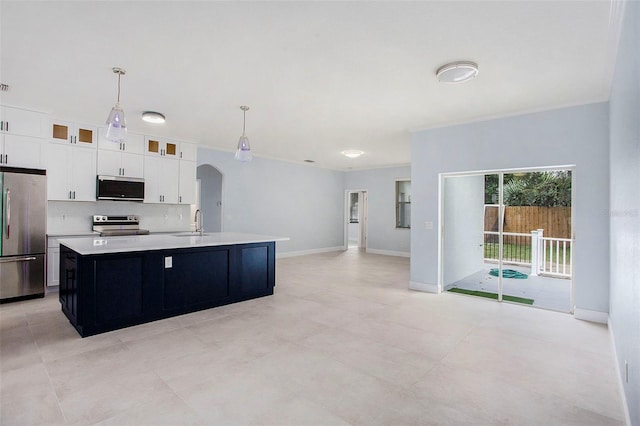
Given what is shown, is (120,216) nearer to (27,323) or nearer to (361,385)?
(27,323)

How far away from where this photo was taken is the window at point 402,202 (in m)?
9.73

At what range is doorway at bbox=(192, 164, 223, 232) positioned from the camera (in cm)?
866

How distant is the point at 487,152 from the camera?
4727 millimetres

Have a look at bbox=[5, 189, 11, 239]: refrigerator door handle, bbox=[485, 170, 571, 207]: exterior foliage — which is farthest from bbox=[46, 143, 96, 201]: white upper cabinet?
bbox=[485, 170, 571, 207]: exterior foliage

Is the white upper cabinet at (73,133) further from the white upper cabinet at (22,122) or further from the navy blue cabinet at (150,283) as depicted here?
the navy blue cabinet at (150,283)

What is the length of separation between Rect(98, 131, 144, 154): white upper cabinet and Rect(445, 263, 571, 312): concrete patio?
6016mm

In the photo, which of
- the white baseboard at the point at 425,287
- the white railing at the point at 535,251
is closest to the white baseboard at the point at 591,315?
the white railing at the point at 535,251

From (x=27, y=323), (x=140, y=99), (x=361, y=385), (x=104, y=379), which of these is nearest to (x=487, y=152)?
(x=361, y=385)

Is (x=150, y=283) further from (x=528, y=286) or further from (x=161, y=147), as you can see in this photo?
(x=528, y=286)

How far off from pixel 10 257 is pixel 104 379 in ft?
11.1

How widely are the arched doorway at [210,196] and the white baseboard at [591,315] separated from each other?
288 inches

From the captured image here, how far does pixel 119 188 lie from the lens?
18.2ft

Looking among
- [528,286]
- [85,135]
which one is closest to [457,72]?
[528,286]

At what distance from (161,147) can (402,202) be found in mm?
6661
